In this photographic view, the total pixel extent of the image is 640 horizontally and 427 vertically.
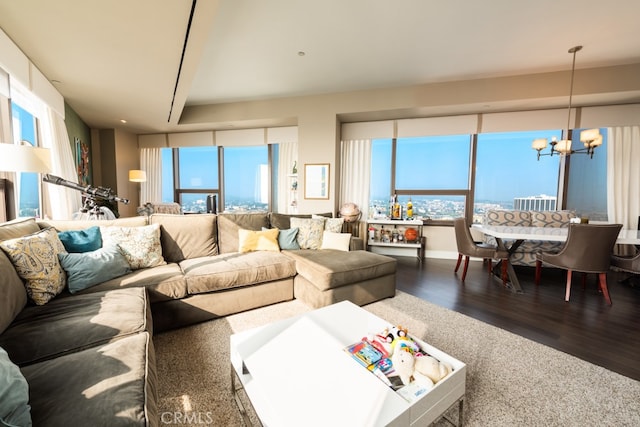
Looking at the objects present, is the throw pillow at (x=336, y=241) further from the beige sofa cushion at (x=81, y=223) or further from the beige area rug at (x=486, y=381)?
the beige sofa cushion at (x=81, y=223)

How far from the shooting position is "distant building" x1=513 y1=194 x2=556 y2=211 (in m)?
4.42

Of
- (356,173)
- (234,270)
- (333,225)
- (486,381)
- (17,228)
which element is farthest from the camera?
(356,173)

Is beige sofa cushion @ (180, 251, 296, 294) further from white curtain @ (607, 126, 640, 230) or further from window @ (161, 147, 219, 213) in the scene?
white curtain @ (607, 126, 640, 230)

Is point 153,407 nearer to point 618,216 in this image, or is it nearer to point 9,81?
point 9,81

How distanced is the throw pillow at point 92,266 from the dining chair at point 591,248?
13.9 ft

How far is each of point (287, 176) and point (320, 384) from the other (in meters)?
4.64

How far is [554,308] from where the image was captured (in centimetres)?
258

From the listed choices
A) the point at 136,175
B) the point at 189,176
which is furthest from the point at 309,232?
the point at 136,175

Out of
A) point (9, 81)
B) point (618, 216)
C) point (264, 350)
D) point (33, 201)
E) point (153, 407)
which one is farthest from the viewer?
point (618, 216)

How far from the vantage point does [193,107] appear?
5.11 metres

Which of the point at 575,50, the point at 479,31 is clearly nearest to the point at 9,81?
the point at 479,31

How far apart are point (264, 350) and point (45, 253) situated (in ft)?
5.21

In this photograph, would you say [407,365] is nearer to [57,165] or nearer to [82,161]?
[57,165]

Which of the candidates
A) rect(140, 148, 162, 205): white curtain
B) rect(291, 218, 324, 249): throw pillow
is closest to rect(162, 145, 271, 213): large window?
rect(140, 148, 162, 205): white curtain
